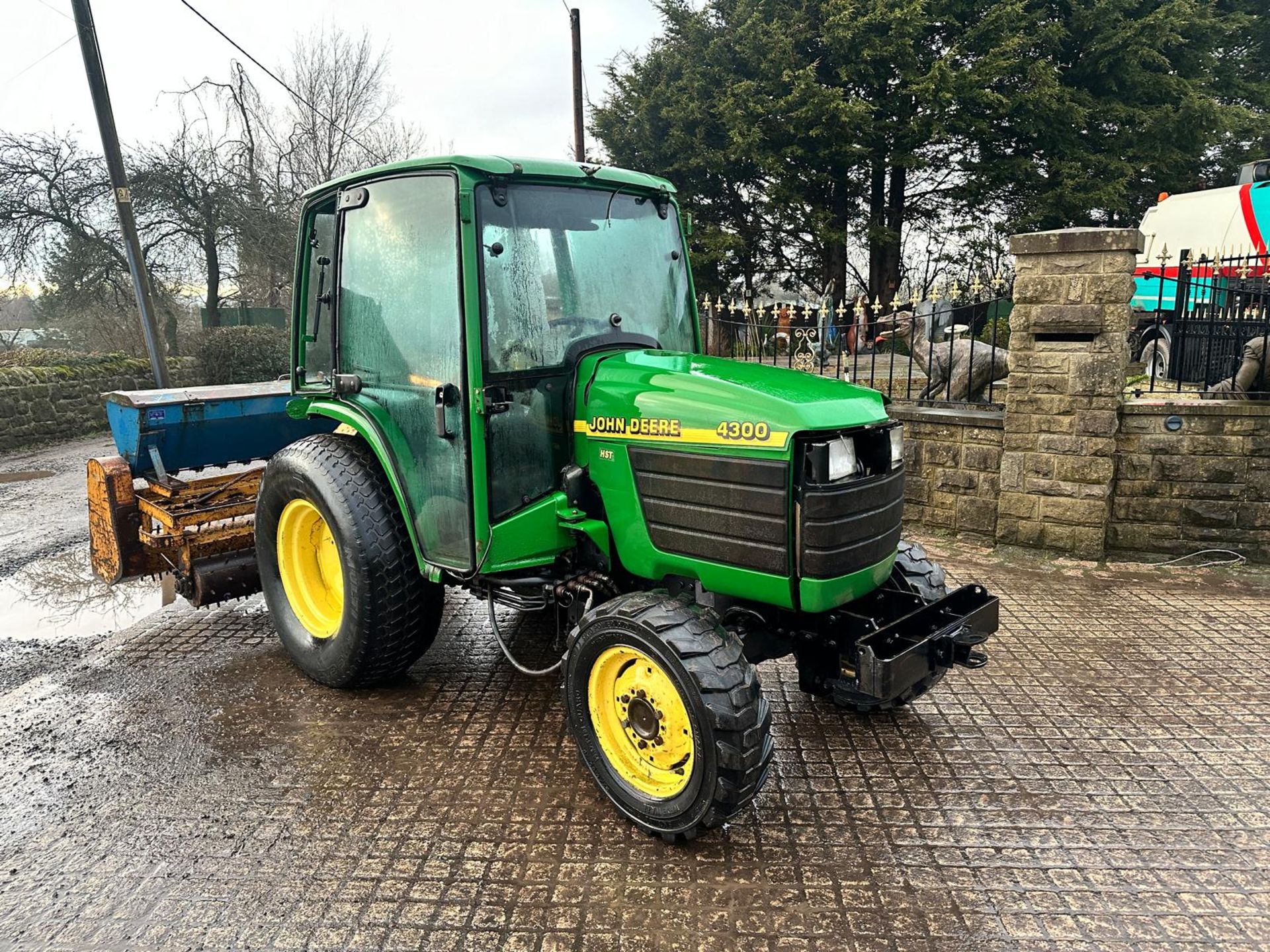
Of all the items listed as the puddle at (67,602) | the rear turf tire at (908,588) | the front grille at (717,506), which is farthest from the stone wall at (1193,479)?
the puddle at (67,602)

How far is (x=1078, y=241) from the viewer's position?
218 inches

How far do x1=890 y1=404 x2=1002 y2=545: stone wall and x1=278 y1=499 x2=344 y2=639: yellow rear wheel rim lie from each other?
421 centimetres

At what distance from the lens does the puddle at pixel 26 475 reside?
31.0 ft

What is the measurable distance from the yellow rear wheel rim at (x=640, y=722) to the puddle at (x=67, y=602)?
347 cm

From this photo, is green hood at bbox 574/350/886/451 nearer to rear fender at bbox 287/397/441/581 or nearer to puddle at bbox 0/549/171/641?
rear fender at bbox 287/397/441/581

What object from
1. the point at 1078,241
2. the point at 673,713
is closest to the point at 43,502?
the point at 673,713

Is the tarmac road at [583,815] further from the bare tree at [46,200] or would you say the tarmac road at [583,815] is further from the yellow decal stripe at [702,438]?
the bare tree at [46,200]

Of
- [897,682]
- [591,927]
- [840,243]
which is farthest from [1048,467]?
[840,243]

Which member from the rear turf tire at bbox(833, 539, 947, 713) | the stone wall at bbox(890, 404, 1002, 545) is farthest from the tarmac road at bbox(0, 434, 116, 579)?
the stone wall at bbox(890, 404, 1002, 545)

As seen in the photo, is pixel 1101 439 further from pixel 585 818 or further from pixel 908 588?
pixel 585 818

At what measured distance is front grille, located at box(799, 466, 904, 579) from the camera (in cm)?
271

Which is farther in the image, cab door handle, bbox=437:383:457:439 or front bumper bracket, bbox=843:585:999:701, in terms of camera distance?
cab door handle, bbox=437:383:457:439

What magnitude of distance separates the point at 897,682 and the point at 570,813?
1295mm

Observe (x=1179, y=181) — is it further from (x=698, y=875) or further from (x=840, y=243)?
(x=698, y=875)
